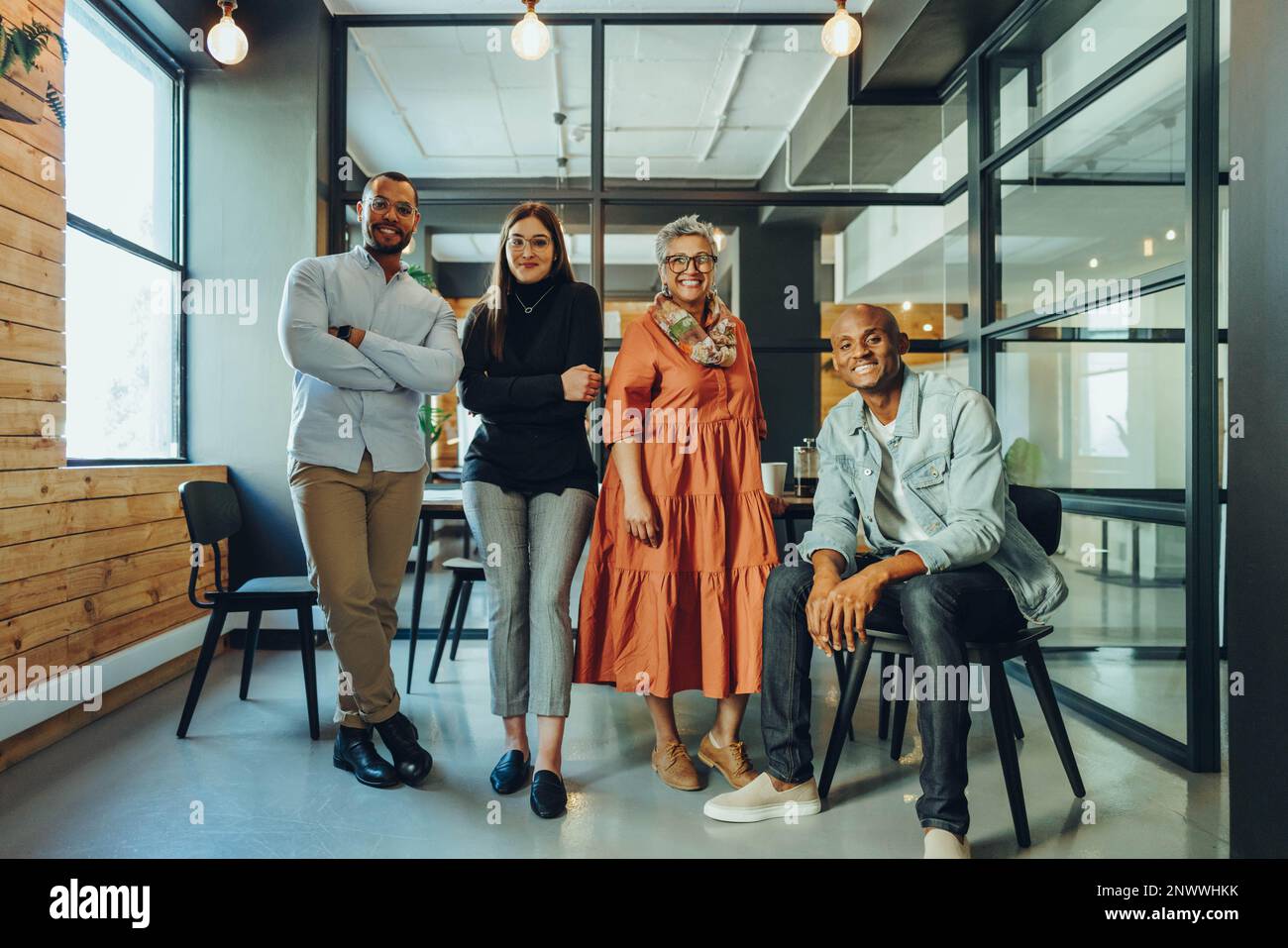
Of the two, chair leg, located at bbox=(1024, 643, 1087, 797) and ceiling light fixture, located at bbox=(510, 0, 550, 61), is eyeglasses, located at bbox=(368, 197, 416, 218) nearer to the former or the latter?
ceiling light fixture, located at bbox=(510, 0, 550, 61)

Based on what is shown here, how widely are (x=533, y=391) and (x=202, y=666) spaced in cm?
153

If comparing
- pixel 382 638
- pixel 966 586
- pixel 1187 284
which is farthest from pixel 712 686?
pixel 1187 284

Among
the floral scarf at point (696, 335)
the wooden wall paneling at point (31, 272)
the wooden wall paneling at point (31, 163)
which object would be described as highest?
the wooden wall paneling at point (31, 163)

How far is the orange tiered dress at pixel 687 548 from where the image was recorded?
2.17 meters

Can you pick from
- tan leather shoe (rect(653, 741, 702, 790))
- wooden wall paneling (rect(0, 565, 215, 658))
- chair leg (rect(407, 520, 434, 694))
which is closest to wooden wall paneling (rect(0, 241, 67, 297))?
wooden wall paneling (rect(0, 565, 215, 658))

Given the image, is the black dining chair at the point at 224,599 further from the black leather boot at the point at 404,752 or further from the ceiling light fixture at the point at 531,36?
the ceiling light fixture at the point at 531,36

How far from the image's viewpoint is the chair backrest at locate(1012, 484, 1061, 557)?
215 cm

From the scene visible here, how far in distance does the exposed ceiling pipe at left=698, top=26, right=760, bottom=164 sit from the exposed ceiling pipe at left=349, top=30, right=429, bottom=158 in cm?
198

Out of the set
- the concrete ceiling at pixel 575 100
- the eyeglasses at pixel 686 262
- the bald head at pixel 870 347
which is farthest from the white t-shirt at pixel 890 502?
the concrete ceiling at pixel 575 100

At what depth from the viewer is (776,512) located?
2.46 meters

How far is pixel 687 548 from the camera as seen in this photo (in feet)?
7.20

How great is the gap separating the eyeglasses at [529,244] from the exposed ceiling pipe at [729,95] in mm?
2698
